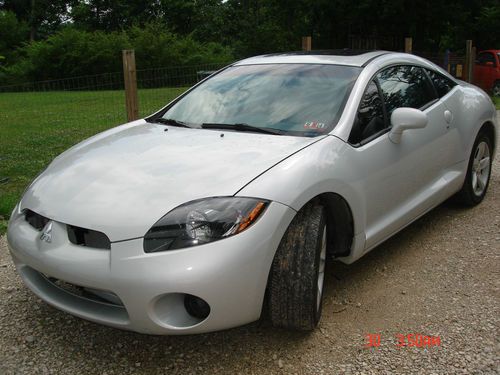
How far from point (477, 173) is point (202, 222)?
3309 mm

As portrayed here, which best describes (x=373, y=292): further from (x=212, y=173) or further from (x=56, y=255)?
(x=56, y=255)

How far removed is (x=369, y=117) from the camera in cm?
331

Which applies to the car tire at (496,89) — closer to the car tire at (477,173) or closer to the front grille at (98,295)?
the car tire at (477,173)

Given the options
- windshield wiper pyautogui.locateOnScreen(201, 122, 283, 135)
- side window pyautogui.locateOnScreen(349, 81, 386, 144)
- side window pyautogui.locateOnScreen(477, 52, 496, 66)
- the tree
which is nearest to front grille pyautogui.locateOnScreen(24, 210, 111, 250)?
windshield wiper pyautogui.locateOnScreen(201, 122, 283, 135)

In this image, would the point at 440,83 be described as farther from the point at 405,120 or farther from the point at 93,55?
the point at 93,55

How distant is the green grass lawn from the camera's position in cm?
624

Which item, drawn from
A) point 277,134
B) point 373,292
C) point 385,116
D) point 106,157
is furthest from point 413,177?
point 106,157

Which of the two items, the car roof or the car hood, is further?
the car roof

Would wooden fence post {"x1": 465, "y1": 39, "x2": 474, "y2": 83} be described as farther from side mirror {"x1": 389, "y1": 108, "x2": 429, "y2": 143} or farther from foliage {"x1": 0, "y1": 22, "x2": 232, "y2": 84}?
foliage {"x1": 0, "y1": 22, "x2": 232, "y2": 84}

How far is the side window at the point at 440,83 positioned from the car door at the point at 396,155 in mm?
102

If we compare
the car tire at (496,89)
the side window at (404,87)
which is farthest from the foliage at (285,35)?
the side window at (404,87)

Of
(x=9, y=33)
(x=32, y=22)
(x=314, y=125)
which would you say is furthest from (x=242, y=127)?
(x=32, y=22)

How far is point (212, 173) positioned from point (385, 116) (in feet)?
4.60

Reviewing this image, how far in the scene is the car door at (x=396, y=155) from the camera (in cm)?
316
